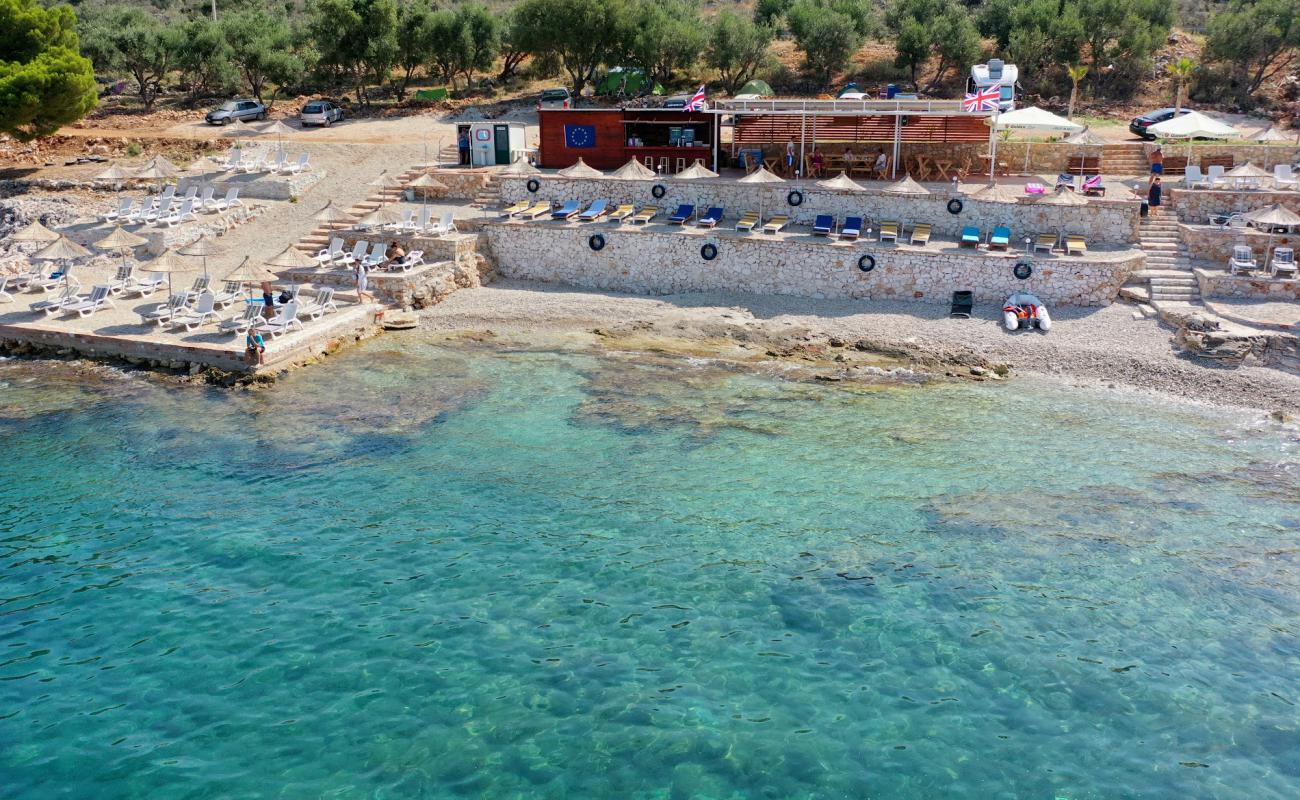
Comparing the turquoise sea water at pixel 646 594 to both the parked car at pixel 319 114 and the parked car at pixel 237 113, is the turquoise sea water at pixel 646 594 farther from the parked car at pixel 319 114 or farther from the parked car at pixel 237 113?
the parked car at pixel 237 113

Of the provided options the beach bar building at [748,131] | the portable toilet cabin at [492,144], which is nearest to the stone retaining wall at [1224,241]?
the beach bar building at [748,131]

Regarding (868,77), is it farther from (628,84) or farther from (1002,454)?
(1002,454)

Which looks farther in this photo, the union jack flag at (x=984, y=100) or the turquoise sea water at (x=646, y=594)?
the union jack flag at (x=984, y=100)

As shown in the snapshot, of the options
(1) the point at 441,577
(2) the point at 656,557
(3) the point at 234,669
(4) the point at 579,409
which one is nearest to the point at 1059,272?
(4) the point at 579,409

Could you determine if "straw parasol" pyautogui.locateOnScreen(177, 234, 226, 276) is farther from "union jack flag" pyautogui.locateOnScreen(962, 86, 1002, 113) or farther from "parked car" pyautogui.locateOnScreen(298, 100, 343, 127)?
"union jack flag" pyautogui.locateOnScreen(962, 86, 1002, 113)

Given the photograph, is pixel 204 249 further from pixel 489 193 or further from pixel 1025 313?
pixel 1025 313

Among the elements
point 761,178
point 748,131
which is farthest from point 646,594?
point 748,131
